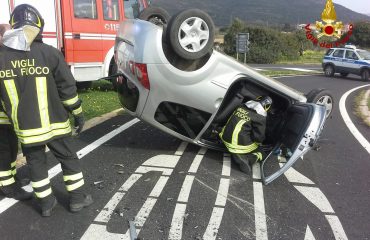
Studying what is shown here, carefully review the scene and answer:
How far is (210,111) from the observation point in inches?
185

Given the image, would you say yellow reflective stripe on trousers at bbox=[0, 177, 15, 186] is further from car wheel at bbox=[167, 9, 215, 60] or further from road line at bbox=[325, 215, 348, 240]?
road line at bbox=[325, 215, 348, 240]

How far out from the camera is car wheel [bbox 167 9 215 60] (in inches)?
165

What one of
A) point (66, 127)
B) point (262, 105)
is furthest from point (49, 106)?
point (262, 105)

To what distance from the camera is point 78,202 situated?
366 cm

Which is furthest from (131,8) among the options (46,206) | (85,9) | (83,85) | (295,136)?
(46,206)

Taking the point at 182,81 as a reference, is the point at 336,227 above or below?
below

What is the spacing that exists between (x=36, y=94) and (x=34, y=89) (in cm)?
4

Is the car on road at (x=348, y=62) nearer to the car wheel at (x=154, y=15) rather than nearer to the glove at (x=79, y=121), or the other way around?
the car wheel at (x=154, y=15)

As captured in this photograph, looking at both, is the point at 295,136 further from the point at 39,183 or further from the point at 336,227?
the point at 39,183

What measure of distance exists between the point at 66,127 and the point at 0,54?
0.81m

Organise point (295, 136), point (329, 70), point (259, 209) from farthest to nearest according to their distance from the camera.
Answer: point (329, 70)
point (295, 136)
point (259, 209)

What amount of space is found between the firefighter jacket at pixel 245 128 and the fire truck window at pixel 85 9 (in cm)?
660

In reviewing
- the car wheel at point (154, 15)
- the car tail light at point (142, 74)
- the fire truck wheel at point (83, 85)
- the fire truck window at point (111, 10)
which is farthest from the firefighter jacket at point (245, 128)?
the fire truck wheel at point (83, 85)

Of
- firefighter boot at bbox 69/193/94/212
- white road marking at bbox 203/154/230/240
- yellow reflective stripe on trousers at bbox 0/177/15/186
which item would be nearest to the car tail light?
white road marking at bbox 203/154/230/240
